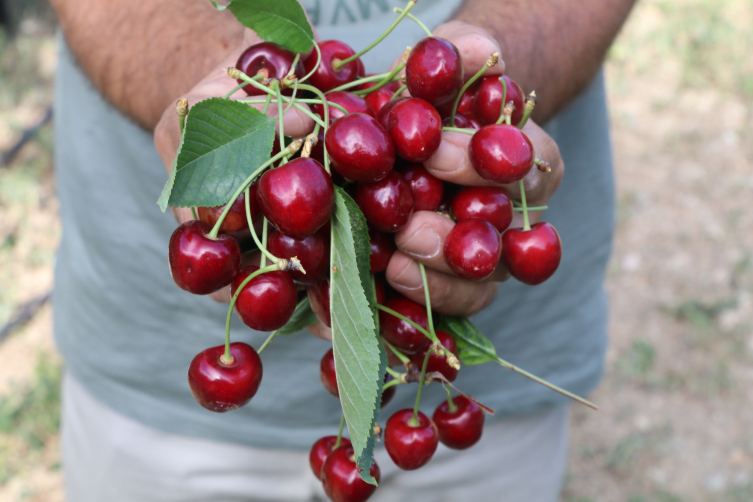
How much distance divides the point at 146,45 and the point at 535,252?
0.74 m

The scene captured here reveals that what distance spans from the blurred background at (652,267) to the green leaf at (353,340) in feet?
6.66

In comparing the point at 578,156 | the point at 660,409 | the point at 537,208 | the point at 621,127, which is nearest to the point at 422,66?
the point at 537,208

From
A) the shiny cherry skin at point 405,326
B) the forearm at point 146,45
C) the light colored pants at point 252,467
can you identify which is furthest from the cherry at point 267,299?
the light colored pants at point 252,467

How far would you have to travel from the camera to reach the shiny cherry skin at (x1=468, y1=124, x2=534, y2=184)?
2.33ft

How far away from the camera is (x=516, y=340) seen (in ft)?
4.47

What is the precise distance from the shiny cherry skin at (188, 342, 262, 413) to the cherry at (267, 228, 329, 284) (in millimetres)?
103

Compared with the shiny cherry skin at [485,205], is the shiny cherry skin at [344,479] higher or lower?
lower

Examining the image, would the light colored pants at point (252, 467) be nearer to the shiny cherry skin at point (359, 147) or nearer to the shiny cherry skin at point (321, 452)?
the shiny cherry skin at point (321, 452)

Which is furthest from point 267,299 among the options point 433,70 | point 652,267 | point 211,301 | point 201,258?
point 652,267

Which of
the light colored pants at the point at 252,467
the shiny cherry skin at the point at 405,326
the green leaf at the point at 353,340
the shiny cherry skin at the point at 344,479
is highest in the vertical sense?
the green leaf at the point at 353,340

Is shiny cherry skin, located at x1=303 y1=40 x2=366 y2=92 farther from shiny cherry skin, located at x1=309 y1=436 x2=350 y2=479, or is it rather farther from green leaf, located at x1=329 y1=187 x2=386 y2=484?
shiny cherry skin, located at x1=309 y1=436 x2=350 y2=479

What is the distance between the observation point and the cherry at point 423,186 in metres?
0.79

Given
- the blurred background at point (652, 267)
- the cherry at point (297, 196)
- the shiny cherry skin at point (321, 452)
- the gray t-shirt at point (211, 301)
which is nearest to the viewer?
the cherry at point (297, 196)

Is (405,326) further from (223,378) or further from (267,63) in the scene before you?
(267,63)
